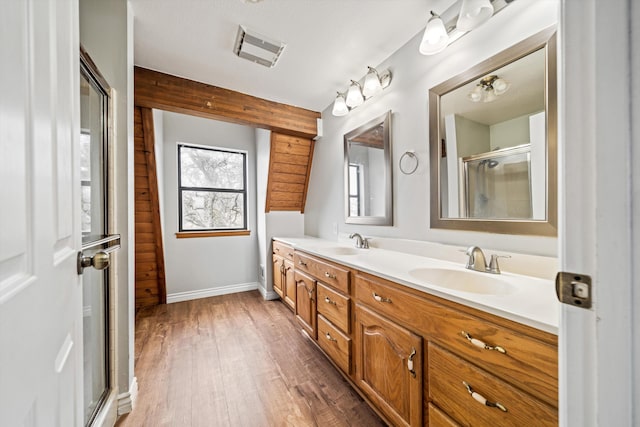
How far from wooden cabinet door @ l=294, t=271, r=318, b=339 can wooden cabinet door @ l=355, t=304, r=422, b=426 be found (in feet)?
1.92

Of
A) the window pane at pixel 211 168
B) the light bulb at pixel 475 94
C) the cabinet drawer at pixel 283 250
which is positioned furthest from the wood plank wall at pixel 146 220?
the light bulb at pixel 475 94

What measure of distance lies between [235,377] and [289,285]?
961mm

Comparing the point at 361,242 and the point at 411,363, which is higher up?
the point at 361,242

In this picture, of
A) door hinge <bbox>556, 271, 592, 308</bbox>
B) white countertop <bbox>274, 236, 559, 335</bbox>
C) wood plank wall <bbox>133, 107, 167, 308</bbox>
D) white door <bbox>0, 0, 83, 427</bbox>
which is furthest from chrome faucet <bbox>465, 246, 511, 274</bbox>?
wood plank wall <bbox>133, 107, 167, 308</bbox>

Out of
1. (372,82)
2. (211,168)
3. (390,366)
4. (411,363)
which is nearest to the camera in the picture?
(411,363)

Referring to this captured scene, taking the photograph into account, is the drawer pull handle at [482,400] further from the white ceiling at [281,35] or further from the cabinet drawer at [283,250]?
the white ceiling at [281,35]

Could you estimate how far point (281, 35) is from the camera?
1.65 metres

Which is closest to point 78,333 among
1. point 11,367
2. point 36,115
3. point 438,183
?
point 11,367

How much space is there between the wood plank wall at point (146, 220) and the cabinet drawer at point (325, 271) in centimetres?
174

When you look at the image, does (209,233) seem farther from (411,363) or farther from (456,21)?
(456,21)

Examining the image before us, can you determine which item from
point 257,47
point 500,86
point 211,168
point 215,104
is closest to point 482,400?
point 500,86

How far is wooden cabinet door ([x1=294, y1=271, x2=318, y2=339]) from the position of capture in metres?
1.93

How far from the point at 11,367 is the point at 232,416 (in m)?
1.41

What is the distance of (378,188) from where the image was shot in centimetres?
199
